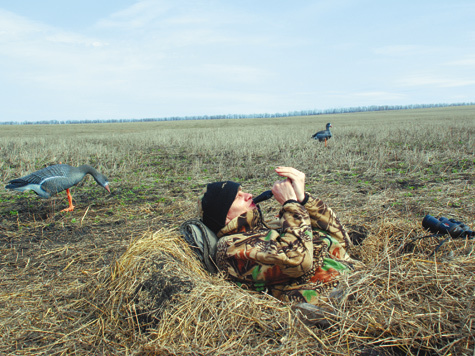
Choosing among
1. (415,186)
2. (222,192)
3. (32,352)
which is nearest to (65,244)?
(32,352)

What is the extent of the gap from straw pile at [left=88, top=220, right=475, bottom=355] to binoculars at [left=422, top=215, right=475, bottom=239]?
458mm

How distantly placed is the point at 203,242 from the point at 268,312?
2.80ft

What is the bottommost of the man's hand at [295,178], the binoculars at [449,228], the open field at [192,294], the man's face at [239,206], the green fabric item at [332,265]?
the open field at [192,294]

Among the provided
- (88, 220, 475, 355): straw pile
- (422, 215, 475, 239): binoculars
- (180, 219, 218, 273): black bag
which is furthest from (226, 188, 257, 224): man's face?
(422, 215, 475, 239): binoculars

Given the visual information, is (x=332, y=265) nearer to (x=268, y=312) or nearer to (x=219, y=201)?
(x=268, y=312)

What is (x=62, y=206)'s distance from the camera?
23.4 ft

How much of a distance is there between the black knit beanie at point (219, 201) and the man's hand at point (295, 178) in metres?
0.38

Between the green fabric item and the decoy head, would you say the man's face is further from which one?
the decoy head

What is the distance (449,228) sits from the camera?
10.7ft

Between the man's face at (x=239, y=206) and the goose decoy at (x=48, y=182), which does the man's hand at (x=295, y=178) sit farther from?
the goose decoy at (x=48, y=182)

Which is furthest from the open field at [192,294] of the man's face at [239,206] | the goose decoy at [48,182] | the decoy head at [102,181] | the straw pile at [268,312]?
the decoy head at [102,181]

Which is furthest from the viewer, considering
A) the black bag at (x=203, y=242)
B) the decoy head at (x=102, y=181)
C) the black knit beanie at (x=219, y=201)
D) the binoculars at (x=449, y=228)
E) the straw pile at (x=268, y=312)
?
the decoy head at (x=102, y=181)

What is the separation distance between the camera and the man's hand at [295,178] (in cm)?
274

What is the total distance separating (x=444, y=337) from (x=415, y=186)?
238 inches
